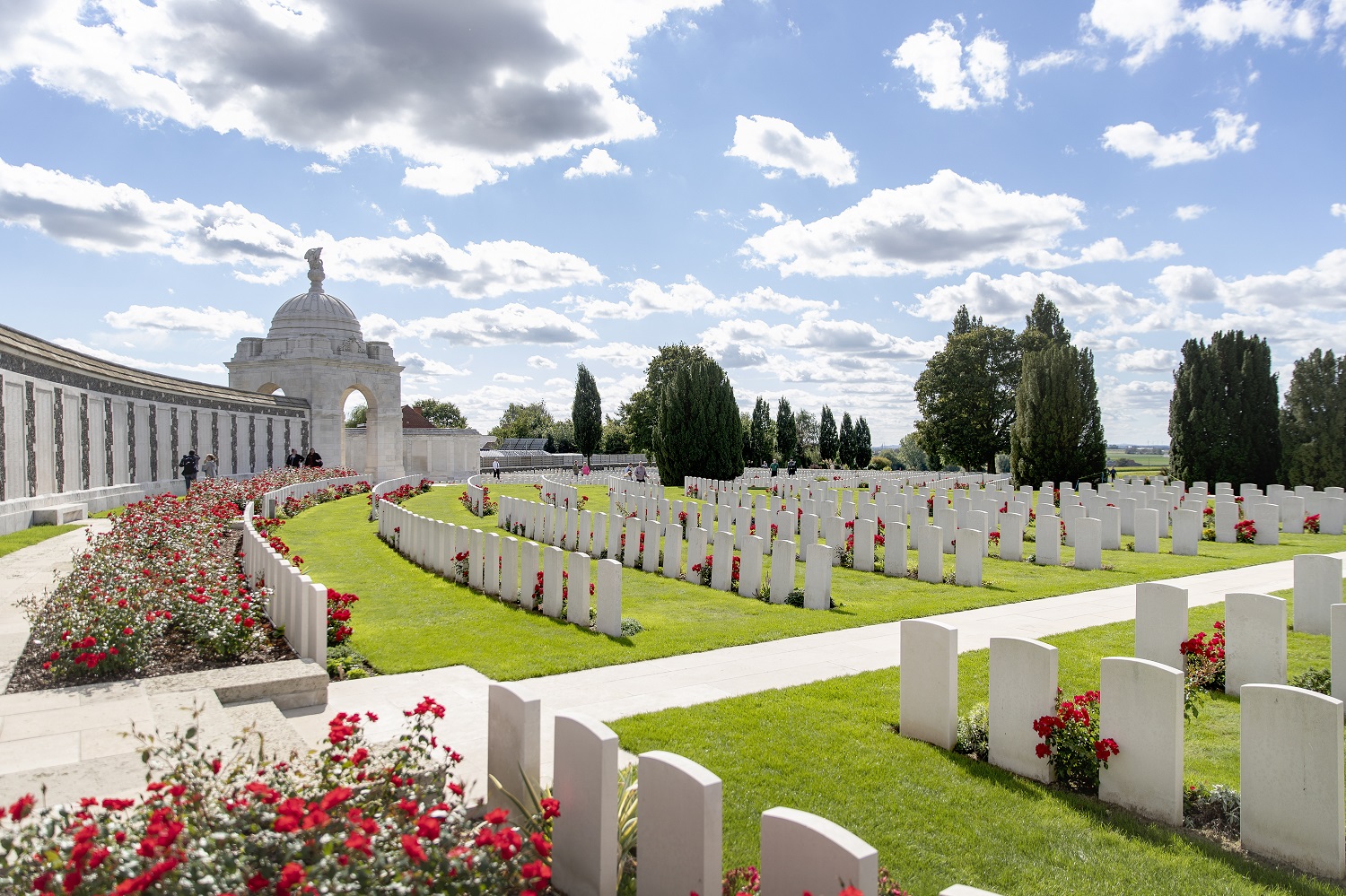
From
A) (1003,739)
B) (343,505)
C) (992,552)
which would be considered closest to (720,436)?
(343,505)

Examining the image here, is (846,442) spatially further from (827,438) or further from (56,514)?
(56,514)

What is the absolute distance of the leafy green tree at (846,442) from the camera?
231ft

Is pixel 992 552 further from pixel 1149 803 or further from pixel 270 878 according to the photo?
pixel 270 878

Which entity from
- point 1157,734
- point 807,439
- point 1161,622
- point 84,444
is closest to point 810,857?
point 1157,734

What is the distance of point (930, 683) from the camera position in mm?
5688

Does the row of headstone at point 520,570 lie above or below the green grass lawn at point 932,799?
above

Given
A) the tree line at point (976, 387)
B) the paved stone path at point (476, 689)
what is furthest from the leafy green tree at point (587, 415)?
the paved stone path at point (476, 689)

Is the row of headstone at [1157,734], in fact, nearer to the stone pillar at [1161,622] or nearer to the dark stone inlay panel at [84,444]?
the stone pillar at [1161,622]

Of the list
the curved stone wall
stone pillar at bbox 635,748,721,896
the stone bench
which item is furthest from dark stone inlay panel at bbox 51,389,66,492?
stone pillar at bbox 635,748,721,896

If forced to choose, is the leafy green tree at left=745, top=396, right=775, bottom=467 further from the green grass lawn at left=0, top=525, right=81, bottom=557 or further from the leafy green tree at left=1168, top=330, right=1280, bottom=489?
the green grass lawn at left=0, top=525, right=81, bottom=557

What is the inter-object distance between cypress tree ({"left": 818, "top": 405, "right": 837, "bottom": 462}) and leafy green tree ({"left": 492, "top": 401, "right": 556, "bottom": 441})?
50.2 metres

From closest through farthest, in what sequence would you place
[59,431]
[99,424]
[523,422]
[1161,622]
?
[1161,622] → [59,431] → [99,424] → [523,422]

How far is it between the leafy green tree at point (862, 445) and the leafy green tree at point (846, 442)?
36 cm

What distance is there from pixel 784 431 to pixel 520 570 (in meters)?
60.5
